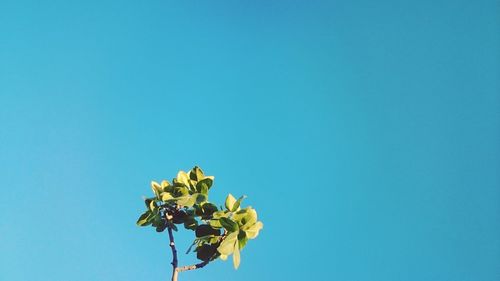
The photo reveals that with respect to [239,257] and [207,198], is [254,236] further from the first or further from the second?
[207,198]

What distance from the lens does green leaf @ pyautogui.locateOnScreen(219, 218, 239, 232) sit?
370 centimetres

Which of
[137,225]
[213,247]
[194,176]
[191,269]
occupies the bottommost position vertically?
[191,269]

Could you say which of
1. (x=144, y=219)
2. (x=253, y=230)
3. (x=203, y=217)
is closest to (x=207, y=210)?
(x=203, y=217)

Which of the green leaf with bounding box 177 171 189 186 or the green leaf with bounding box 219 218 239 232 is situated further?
the green leaf with bounding box 177 171 189 186

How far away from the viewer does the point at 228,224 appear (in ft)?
12.1

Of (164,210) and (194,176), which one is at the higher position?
(194,176)

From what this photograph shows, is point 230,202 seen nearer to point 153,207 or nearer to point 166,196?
point 166,196

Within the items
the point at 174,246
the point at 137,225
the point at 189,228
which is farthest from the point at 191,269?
the point at 137,225

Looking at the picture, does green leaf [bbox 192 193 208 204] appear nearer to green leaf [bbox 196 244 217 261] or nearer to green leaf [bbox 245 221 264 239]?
green leaf [bbox 196 244 217 261]

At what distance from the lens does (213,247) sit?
3.81 m

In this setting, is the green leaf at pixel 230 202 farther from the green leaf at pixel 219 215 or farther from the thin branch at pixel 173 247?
the thin branch at pixel 173 247

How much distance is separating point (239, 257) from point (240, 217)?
0.34 metres

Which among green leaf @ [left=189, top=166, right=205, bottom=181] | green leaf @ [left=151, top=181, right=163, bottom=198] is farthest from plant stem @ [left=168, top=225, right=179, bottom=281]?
green leaf @ [left=189, top=166, right=205, bottom=181]

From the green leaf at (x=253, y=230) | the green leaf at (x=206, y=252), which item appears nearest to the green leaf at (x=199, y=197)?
the green leaf at (x=206, y=252)
